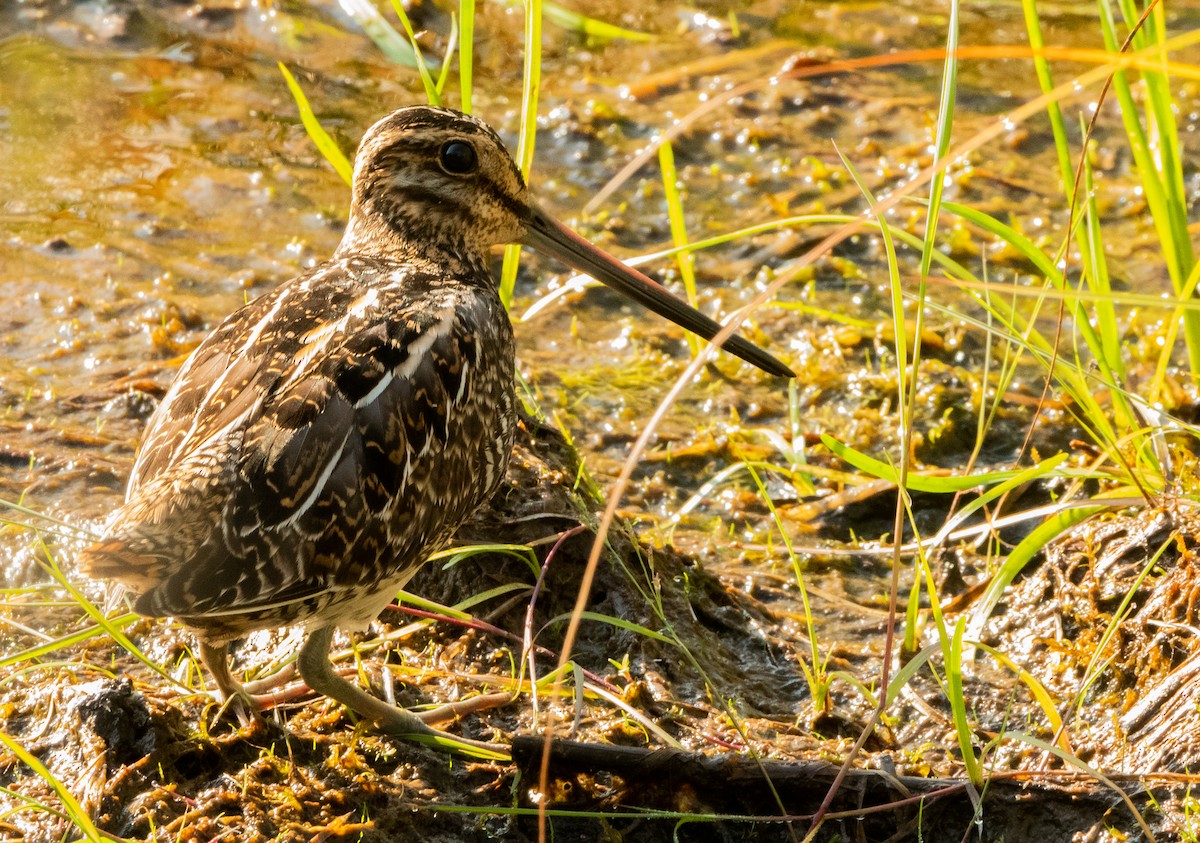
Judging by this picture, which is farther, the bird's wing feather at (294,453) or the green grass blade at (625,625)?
the green grass blade at (625,625)

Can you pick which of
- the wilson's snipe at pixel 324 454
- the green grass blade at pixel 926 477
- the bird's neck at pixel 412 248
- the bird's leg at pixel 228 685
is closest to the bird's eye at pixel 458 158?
the wilson's snipe at pixel 324 454

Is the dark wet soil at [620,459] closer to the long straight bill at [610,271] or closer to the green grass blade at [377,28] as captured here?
the long straight bill at [610,271]

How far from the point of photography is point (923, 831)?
10.8ft

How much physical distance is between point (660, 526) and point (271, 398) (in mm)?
1878

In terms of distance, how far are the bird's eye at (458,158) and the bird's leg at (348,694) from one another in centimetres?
151

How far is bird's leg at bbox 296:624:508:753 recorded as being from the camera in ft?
11.7

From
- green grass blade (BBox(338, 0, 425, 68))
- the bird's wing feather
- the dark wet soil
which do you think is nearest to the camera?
the bird's wing feather

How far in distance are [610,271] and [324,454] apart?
1.55 metres

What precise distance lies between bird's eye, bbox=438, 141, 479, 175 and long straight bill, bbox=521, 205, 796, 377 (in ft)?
0.99

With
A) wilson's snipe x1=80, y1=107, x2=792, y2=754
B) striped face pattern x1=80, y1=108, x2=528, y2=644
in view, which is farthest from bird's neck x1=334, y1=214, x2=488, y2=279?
striped face pattern x1=80, y1=108, x2=528, y2=644

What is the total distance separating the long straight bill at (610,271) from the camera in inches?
172

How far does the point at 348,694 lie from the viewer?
358 centimetres

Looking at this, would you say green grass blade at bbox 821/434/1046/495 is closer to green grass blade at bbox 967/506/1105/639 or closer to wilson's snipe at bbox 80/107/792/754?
green grass blade at bbox 967/506/1105/639

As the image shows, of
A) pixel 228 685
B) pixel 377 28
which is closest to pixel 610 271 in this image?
pixel 377 28
